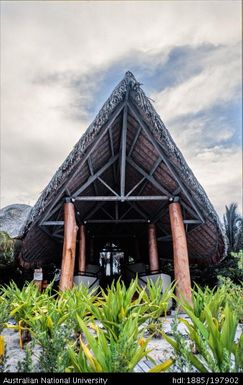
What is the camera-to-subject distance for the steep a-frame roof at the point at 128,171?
4969 mm

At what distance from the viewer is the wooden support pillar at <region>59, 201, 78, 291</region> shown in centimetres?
469

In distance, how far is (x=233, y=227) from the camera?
1107 cm

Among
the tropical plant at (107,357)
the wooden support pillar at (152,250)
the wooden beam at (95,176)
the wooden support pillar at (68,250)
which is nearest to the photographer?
the tropical plant at (107,357)

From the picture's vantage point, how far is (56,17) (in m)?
3.07

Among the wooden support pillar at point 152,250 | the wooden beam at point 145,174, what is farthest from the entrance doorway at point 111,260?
the wooden beam at point 145,174

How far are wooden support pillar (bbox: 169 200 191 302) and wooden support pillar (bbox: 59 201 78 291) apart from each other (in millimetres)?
1906

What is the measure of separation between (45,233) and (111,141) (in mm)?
3142

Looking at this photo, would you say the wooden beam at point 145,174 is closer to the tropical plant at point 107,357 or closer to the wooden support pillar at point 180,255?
the wooden support pillar at point 180,255

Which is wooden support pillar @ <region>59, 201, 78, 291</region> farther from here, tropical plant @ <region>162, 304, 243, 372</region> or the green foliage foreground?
tropical plant @ <region>162, 304, 243, 372</region>

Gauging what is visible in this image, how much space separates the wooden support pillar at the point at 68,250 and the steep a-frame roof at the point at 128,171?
0.32 metres

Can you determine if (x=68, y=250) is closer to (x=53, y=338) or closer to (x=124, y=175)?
(x=124, y=175)

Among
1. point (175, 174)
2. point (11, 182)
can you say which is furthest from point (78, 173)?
point (11, 182)

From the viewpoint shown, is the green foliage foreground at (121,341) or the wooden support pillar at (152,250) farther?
the wooden support pillar at (152,250)

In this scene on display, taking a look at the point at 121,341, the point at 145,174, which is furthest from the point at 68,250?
the point at 121,341
